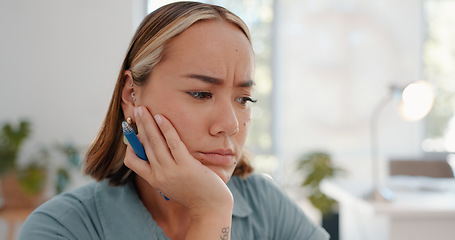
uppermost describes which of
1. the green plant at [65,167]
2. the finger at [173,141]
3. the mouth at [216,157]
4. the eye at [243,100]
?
the eye at [243,100]

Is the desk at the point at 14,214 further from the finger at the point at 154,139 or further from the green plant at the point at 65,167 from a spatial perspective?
the finger at the point at 154,139

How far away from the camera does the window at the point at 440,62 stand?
15.8 ft

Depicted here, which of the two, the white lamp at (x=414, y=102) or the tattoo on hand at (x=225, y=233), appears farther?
the white lamp at (x=414, y=102)

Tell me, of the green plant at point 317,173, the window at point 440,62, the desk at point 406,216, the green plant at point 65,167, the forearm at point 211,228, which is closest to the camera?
the forearm at point 211,228

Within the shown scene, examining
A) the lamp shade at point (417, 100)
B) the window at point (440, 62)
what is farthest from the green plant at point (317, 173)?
the lamp shade at point (417, 100)

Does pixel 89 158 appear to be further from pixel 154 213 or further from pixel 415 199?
pixel 415 199

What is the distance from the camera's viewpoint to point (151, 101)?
35.7 inches

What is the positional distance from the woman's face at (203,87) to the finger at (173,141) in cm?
2

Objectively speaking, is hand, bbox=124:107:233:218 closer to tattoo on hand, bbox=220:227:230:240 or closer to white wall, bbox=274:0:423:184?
tattoo on hand, bbox=220:227:230:240

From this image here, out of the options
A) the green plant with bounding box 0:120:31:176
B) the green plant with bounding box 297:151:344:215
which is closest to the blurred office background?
the green plant with bounding box 297:151:344:215

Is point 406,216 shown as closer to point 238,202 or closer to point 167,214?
point 238,202

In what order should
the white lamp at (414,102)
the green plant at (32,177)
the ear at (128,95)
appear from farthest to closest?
the green plant at (32,177) < the white lamp at (414,102) < the ear at (128,95)

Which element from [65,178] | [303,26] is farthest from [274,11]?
[65,178]

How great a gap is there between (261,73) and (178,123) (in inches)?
157
